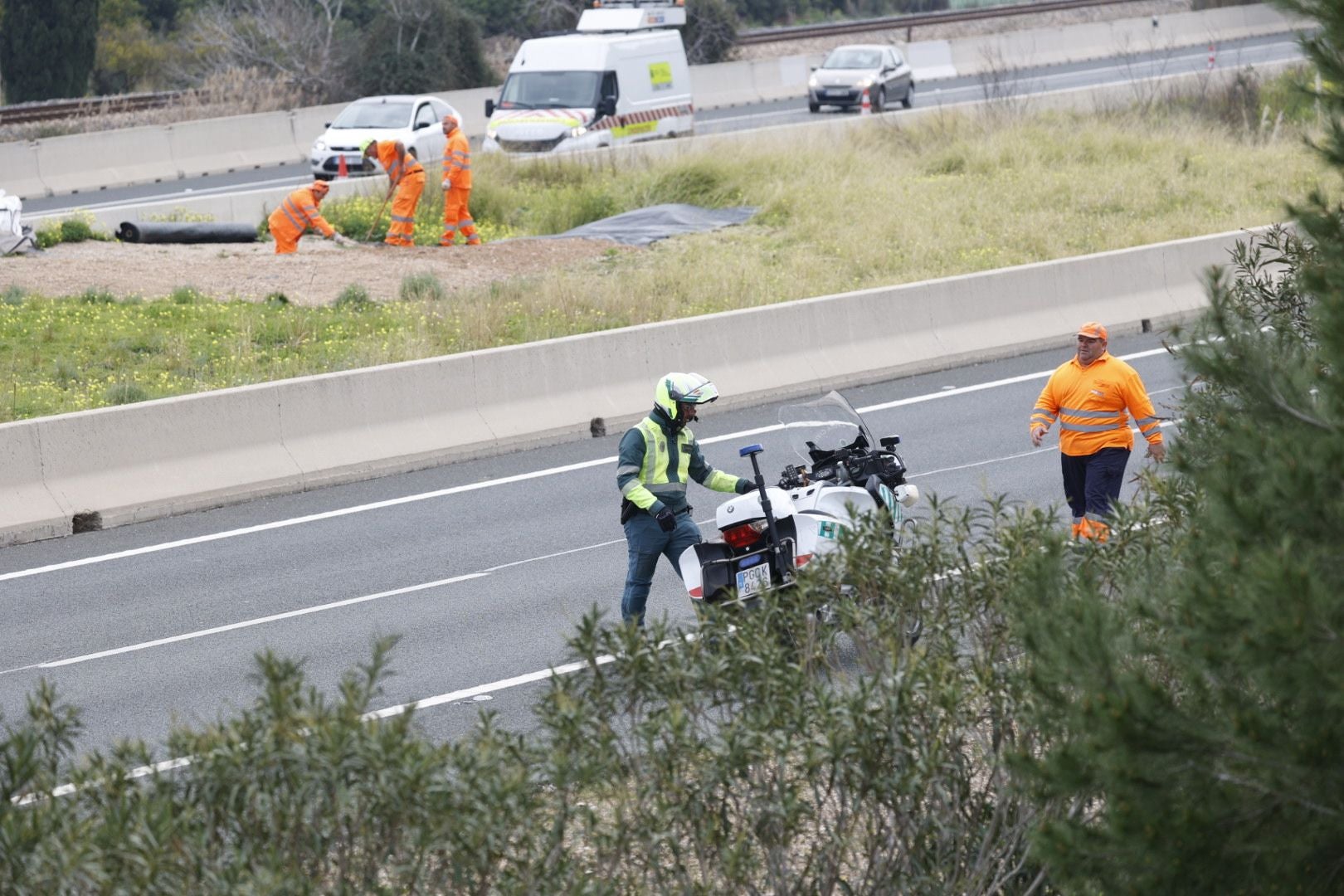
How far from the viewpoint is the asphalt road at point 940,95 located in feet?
105

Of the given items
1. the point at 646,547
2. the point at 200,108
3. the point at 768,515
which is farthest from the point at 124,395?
the point at 200,108

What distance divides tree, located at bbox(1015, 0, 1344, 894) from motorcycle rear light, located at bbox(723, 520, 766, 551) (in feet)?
16.3

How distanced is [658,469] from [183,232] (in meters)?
15.8

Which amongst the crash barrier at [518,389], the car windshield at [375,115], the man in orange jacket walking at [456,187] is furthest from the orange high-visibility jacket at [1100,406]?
the car windshield at [375,115]

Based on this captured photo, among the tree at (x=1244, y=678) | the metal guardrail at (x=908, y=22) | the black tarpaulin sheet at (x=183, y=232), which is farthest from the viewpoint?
the metal guardrail at (x=908, y=22)

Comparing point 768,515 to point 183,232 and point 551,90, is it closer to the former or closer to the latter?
point 183,232

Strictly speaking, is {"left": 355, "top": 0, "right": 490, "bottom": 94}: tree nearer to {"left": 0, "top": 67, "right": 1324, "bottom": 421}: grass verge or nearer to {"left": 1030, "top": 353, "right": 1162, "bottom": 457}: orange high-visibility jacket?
{"left": 0, "top": 67, "right": 1324, "bottom": 421}: grass verge

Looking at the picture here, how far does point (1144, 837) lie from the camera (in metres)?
3.80

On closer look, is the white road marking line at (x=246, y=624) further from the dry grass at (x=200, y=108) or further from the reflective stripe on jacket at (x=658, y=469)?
the dry grass at (x=200, y=108)

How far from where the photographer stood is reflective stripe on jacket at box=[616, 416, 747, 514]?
31.0 ft

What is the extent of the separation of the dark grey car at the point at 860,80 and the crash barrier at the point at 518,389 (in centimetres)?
1990

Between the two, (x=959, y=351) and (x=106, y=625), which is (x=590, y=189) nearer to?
(x=959, y=351)

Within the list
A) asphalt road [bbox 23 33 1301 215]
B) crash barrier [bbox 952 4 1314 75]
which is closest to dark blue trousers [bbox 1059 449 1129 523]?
asphalt road [bbox 23 33 1301 215]

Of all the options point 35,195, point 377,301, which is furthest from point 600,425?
point 35,195
